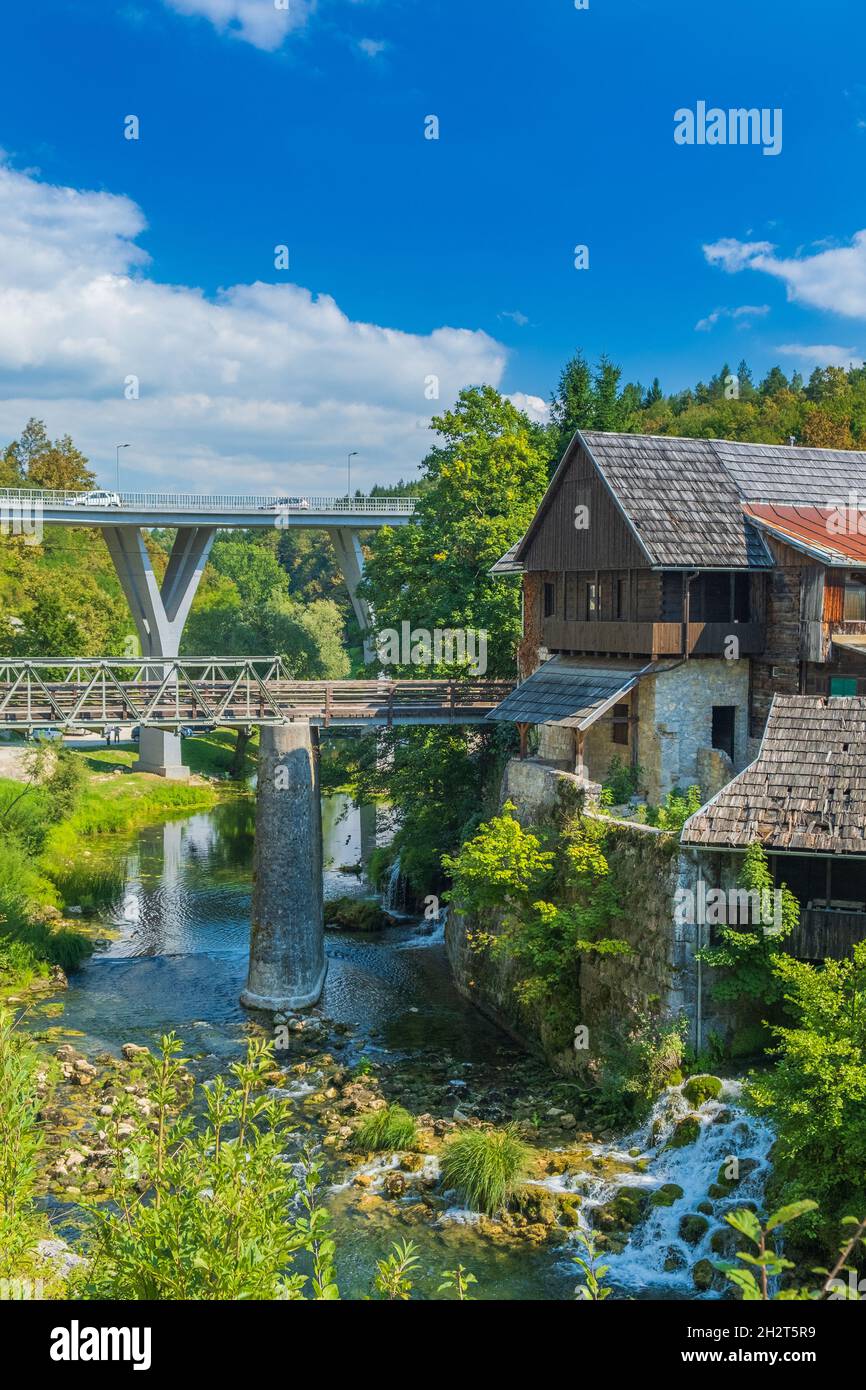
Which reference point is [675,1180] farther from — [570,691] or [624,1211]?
→ [570,691]

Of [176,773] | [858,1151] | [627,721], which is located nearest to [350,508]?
[176,773]

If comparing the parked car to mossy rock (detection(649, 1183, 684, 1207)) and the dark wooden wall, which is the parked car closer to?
the dark wooden wall

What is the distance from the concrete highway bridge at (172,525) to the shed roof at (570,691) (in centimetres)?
2830

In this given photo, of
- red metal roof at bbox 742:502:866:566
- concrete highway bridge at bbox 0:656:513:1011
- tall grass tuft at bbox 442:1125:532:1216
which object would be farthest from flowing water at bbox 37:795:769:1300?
red metal roof at bbox 742:502:866:566

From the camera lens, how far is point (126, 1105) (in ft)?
35.1

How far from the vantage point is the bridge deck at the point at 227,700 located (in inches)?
1260

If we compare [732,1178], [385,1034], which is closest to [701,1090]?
[732,1178]

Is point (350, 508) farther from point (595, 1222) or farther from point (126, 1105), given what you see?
point (126, 1105)

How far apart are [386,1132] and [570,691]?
12.7m

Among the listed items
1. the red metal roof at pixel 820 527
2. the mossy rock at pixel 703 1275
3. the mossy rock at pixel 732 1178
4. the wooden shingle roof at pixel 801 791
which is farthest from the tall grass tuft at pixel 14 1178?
the red metal roof at pixel 820 527

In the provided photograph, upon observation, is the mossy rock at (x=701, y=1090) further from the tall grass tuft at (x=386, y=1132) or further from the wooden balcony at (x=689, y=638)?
the wooden balcony at (x=689, y=638)

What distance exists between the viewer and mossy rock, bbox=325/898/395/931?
3756 cm

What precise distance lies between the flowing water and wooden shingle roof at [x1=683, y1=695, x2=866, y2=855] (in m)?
4.53

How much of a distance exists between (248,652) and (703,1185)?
5195 cm
